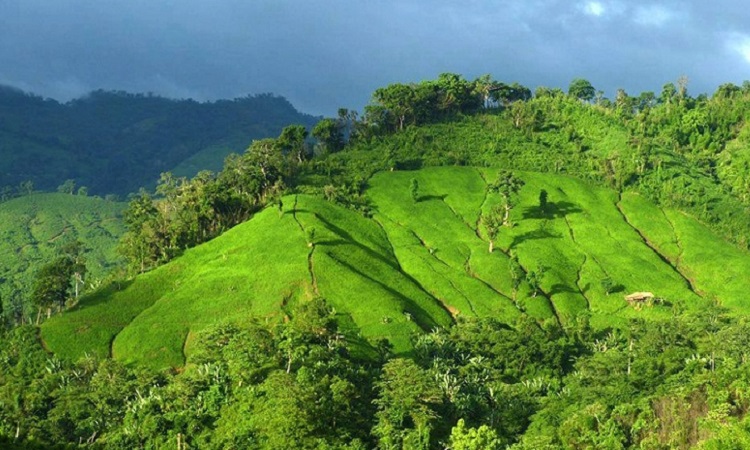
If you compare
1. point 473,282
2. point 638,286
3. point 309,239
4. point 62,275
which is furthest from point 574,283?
point 62,275

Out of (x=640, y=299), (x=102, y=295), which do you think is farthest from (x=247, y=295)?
(x=640, y=299)

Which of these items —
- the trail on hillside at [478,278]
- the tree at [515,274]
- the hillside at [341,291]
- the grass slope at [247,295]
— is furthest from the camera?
the tree at [515,274]

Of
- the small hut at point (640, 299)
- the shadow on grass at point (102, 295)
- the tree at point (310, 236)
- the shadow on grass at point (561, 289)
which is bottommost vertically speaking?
the shadow on grass at point (102, 295)

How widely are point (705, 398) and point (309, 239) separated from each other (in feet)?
323

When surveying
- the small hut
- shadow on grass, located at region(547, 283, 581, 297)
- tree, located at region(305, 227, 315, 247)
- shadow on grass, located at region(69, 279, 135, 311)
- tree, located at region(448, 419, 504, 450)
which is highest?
tree, located at region(305, 227, 315, 247)

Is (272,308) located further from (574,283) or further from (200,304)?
(574,283)

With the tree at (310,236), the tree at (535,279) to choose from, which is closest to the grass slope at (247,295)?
the tree at (310,236)

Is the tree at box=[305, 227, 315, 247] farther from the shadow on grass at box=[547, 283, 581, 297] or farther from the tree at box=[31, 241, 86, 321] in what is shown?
the shadow on grass at box=[547, 283, 581, 297]

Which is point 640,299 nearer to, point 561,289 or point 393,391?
point 561,289

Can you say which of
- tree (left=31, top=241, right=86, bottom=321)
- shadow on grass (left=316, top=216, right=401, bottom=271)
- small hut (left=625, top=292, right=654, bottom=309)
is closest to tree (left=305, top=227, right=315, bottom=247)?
shadow on grass (left=316, top=216, right=401, bottom=271)

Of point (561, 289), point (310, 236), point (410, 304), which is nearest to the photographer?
point (410, 304)

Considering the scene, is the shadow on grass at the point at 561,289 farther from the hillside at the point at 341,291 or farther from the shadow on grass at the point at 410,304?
the shadow on grass at the point at 410,304

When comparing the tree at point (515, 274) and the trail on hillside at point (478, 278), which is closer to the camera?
the trail on hillside at point (478, 278)

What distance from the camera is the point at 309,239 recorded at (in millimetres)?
181625
